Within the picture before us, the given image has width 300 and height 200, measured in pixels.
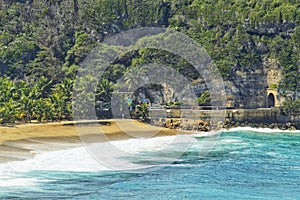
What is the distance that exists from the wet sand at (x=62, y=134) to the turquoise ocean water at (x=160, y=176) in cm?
175

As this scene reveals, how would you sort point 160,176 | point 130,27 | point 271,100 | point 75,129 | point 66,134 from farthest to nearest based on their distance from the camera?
point 130,27, point 271,100, point 75,129, point 66,134, point 160,176

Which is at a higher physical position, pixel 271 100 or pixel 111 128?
pixel 271 100

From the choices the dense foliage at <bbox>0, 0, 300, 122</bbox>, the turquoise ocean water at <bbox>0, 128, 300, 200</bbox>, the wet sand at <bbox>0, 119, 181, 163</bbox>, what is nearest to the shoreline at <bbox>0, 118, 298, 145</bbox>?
the wet sand at <bbox>0, 119, 181, 163</bbox>

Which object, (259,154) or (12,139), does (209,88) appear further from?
(12,139)

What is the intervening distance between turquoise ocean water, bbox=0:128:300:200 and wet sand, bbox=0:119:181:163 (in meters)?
1.75

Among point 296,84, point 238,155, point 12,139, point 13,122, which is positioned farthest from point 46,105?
point 296,84

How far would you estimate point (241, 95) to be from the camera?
202 ft

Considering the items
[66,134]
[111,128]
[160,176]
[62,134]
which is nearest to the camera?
[160,176]

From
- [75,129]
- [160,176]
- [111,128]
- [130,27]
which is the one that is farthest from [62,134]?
[130,27]

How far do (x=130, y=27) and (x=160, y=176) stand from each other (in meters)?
45.6

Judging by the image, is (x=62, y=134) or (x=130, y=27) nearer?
(x=62, y=134)

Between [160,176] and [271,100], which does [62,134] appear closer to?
[160,176]

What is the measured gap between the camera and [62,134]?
4191 cm

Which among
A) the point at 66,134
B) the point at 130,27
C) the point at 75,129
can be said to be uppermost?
the point at 130,27
